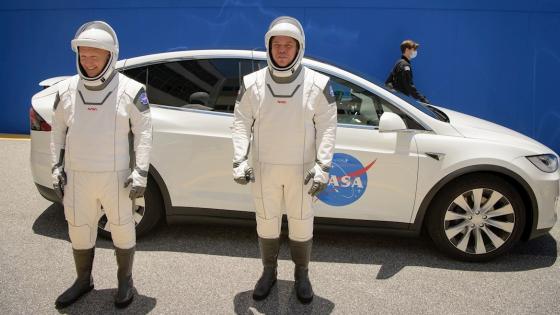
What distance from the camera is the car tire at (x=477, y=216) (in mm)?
4062

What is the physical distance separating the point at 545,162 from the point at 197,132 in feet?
9.38

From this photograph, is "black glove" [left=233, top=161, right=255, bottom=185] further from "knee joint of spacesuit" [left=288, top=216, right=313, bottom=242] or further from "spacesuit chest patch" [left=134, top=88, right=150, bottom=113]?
"spacesuit chest patch" [left=134, top=88, right=150, bottom=113]

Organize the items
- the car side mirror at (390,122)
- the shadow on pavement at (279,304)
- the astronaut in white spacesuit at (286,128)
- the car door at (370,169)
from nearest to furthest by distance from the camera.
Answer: the astronaut in white spacesuit at (286,128), the shadow on pavement at (279,304), the car side mirror at (390,122), the car door at (370,169)

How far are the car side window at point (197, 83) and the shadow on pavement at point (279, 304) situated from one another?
1.52m

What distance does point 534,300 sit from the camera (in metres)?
3.60

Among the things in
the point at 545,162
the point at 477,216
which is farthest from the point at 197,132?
the point at 545,162

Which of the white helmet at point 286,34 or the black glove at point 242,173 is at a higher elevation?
the white helmet at point 286,34

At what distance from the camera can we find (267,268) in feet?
11.8

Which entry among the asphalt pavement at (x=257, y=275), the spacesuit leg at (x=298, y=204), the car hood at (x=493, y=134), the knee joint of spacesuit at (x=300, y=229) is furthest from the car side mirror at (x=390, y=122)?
the asphalt pavement at (x=257, y=275)

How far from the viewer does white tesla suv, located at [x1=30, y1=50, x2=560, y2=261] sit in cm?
402

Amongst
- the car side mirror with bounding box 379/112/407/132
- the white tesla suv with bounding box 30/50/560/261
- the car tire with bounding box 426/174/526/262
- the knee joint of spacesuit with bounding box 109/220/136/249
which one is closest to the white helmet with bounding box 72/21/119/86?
the knee joint of spacesuit with bounding box 109/220/136/249

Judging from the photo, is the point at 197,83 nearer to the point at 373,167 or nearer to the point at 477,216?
the point at 373,167

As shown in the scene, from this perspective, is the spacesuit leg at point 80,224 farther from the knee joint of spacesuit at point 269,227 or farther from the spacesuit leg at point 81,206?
the knee joint of spacesuit at point 269,227

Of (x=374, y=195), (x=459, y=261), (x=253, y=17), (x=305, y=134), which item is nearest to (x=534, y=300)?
(x=459, y=261)
